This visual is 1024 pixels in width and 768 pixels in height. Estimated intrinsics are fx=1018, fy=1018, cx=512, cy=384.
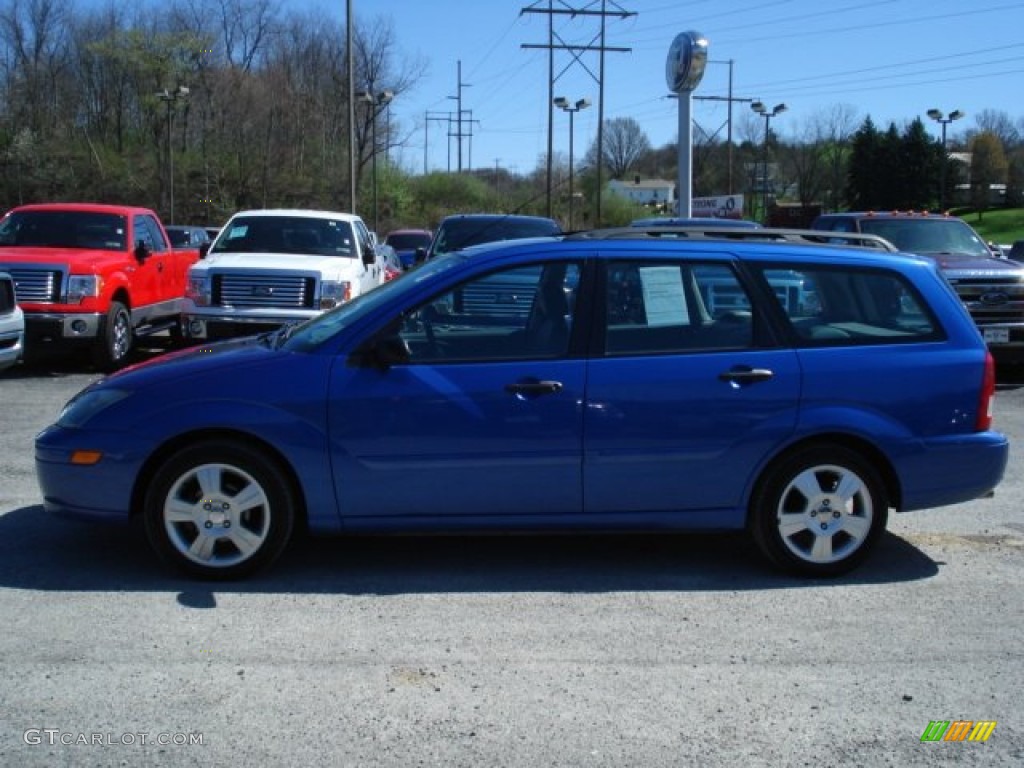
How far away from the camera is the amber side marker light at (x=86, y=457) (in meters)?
4.82

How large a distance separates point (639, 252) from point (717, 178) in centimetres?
8164

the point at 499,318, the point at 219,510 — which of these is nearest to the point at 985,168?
the point at 499,318

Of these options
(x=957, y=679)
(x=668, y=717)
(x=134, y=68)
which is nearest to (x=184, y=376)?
(x=668, y=717)

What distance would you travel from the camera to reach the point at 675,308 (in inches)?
200

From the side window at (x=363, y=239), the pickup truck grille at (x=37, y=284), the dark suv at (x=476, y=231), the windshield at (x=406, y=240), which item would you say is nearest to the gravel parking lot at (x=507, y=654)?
the pickup truck grille at (x=37, y=284)

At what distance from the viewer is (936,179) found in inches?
2869

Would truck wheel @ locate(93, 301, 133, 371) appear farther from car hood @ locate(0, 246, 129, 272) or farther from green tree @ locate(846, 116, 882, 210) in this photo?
green tree @ locate(846, 116, 882, 210)

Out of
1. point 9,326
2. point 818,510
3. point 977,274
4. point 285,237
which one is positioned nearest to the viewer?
point 818,510

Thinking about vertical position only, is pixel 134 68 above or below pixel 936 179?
above

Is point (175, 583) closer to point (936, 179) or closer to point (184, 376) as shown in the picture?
point (184, 376)

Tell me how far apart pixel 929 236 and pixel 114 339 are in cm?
1014

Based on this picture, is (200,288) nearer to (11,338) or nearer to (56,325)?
(56,325)

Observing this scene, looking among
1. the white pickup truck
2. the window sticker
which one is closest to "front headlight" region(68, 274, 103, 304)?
the white pickup truck

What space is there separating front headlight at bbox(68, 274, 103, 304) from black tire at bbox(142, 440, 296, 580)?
23.4ft
